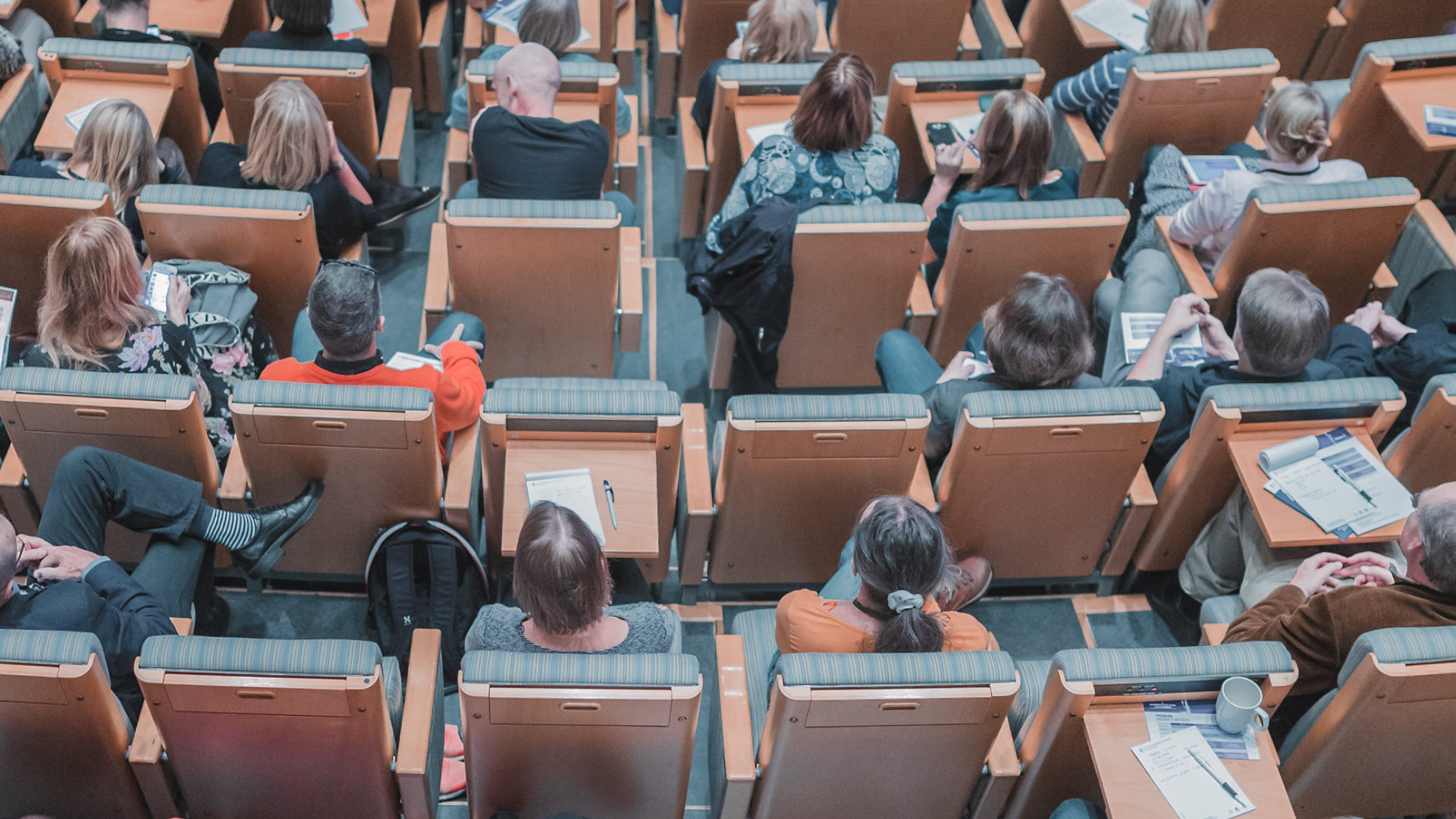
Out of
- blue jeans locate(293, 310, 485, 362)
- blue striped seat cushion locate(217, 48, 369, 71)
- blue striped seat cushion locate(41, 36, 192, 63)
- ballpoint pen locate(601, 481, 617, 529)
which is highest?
blue striped seat cushion locate(217, 48, 369, 71)

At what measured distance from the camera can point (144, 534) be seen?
300 centimetres

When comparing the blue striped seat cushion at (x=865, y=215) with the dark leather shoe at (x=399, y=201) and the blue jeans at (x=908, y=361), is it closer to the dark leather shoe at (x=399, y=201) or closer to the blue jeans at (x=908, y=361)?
the blue jeans at (x=908, y=361)

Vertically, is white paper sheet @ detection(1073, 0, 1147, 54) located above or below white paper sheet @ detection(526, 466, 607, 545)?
above

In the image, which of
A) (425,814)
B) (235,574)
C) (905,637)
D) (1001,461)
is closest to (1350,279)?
(1001,461)

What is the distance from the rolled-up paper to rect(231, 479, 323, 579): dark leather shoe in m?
2.18

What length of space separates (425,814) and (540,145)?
6.43ft

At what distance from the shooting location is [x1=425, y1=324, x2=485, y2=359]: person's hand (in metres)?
3.21

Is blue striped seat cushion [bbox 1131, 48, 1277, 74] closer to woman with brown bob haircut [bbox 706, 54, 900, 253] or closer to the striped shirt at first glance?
the striped shirt

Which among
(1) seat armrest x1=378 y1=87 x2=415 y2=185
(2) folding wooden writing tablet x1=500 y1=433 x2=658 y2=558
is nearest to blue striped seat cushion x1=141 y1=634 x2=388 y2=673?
(2) folding wooden writing tablet x1=500 y1=433 x2=658 y2=558

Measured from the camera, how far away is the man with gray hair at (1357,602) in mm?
2428

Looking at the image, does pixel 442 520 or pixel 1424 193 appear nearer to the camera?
pixel 442 520

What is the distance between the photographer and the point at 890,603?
7.69 feet

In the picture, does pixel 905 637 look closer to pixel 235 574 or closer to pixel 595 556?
pixel 595 556

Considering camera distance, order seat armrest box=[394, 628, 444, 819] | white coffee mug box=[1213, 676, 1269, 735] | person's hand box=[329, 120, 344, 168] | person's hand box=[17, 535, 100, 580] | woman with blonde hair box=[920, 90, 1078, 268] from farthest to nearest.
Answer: person's hand box=[329, 120, 344, 168], woman with blonde hair box=[920, 90, 1078, 268], person's hand box=[17, 535, 100, 580], seat armrest box=[394, 628, 444, 819], white coffee mug box=[1213, 676, 1269, 735]
